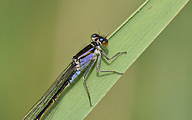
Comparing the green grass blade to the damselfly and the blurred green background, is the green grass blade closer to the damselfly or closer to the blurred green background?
the damselfly

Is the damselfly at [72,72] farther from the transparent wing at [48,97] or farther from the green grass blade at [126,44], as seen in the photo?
the green grass blade at [126,44]

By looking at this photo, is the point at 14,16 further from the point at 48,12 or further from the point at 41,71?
the point at 41,71

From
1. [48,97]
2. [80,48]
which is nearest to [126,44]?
[80,48]

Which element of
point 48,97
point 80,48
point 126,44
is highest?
point 80,48

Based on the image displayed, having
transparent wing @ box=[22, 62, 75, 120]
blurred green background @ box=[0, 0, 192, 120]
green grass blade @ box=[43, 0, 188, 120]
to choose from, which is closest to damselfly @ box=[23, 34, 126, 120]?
transparent wing @ box=[22, 62, 75, 120]

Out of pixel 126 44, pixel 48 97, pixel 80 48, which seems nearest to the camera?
pixel 126 44

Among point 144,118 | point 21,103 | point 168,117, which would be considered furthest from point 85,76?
point 21,103

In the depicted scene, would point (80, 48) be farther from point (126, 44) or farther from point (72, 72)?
point (126, 44)

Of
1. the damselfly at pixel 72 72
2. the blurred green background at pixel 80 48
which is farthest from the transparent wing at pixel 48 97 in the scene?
the blurred green background at pixel 80 48
